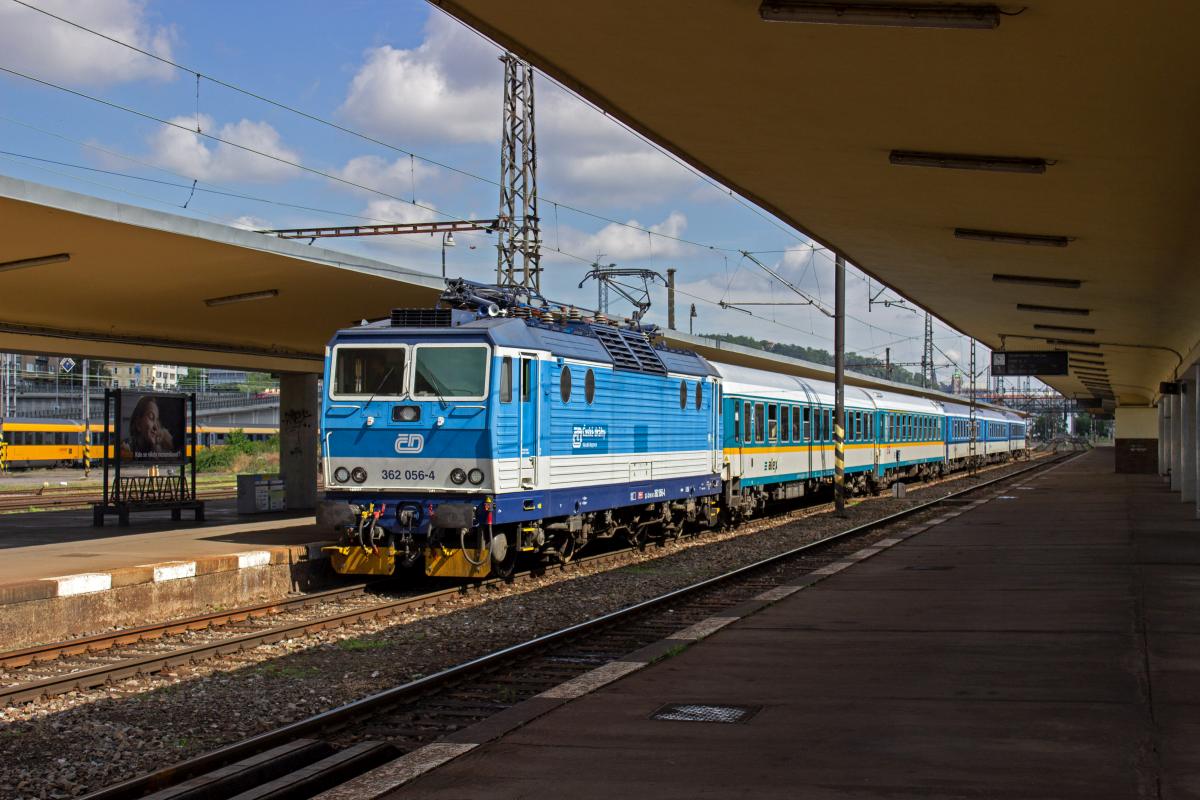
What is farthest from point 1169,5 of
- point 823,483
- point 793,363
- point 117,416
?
point 793,363

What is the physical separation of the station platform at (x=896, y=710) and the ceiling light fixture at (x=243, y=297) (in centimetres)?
927

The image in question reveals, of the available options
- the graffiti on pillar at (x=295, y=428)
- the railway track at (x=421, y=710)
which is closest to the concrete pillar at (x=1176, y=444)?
the graffiti on pillar at (x=295, y=428)

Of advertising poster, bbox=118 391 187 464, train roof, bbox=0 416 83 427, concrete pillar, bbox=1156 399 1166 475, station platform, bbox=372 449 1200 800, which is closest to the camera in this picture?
station platform, bbox=372 449 1200 800

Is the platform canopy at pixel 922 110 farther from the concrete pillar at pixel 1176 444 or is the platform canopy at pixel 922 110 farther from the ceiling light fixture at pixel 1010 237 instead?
the concrete pillar at pixel 1176 444

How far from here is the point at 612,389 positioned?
1659cm

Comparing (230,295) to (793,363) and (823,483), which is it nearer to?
(823,483)

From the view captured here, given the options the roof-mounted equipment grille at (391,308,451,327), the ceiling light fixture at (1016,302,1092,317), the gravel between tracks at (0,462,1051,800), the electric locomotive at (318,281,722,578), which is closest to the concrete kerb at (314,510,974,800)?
the gravel between tracks at (0,462,1051,800)

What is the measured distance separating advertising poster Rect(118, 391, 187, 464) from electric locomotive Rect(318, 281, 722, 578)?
7.88m

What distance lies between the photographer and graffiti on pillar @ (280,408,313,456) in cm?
2517

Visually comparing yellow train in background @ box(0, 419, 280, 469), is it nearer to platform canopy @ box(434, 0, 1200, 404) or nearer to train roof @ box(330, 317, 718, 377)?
train roof @ box(330, 317, 718, 377)

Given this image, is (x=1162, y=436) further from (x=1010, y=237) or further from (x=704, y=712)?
(x=704, y=712)

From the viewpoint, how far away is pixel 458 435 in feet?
45.2

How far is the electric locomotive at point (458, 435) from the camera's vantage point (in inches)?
541

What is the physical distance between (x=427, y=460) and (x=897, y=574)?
19.7ft
